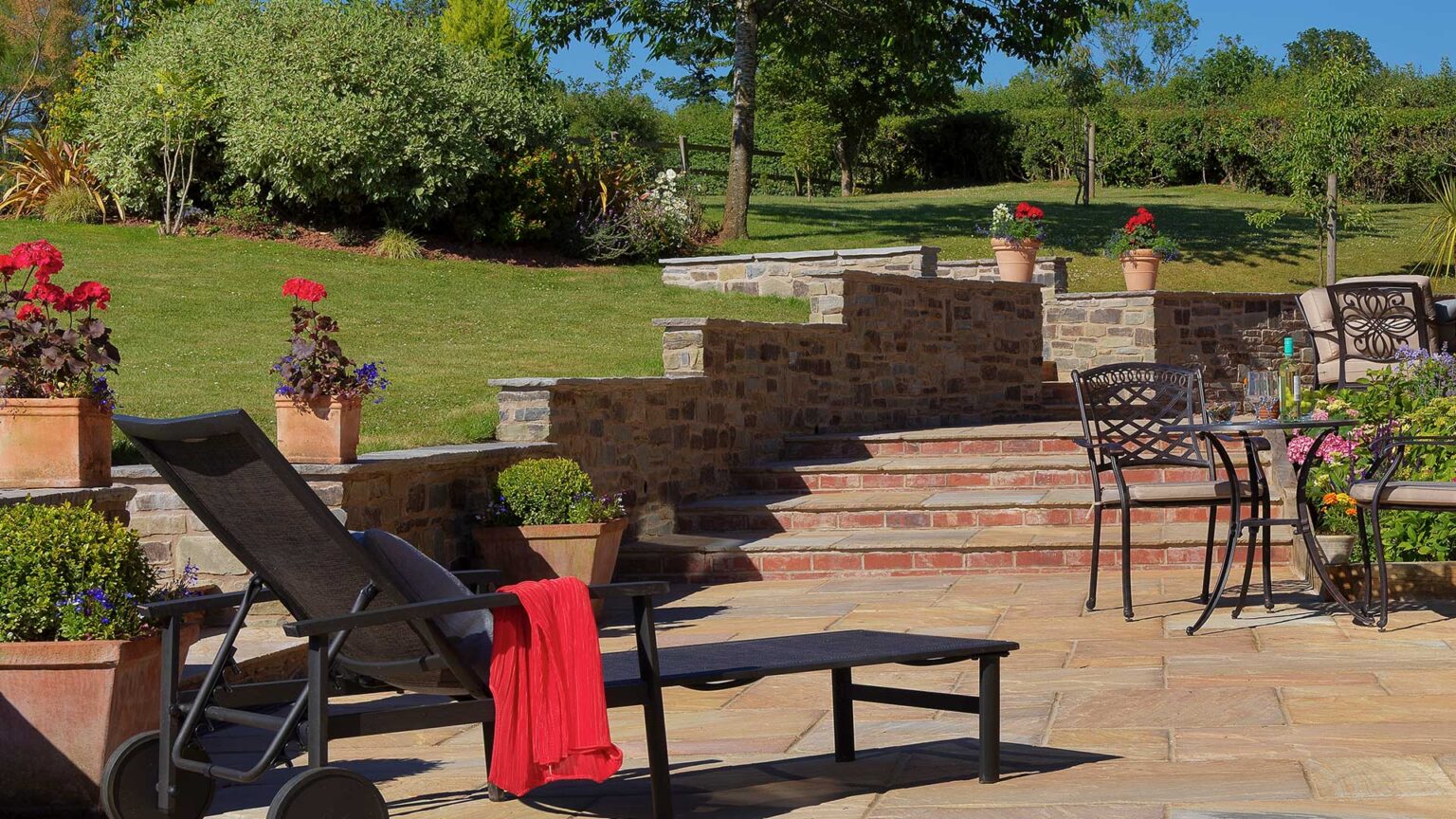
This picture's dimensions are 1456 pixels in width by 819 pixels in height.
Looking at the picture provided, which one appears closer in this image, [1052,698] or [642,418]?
[1052,698]

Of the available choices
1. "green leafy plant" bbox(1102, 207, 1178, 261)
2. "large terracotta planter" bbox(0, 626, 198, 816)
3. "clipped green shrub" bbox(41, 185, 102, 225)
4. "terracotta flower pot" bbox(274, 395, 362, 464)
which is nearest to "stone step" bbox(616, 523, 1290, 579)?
"terracotta flower pot" bbox(274, 395, 362, 464)

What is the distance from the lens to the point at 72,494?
4859 millimetres

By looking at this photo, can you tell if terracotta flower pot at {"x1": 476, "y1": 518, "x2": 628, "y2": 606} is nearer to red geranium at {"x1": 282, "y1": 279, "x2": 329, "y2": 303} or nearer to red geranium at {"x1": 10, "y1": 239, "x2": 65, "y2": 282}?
red geranium at {"x1": 282, "y1": 279, "x2": 329, "y2": 303}

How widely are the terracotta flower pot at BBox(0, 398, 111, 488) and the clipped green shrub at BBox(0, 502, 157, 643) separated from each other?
134cm

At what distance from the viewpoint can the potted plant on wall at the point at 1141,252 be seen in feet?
50.3

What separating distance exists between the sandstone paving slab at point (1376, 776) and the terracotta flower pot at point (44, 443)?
12.6 ft

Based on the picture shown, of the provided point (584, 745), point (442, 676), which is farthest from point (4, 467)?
point (584, 745)

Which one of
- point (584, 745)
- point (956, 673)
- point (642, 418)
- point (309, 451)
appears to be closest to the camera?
point (584, 745)

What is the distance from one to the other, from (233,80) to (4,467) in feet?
35.1

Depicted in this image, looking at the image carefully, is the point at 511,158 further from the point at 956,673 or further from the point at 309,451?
the point at 956,673

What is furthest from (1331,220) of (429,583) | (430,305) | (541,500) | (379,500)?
(429,583)

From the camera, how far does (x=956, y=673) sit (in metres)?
5.29

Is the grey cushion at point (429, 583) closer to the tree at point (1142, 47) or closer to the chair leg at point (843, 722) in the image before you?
the chair leg at point (843, 722)

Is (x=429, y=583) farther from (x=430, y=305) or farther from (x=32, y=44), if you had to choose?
(x=32, y=44)
